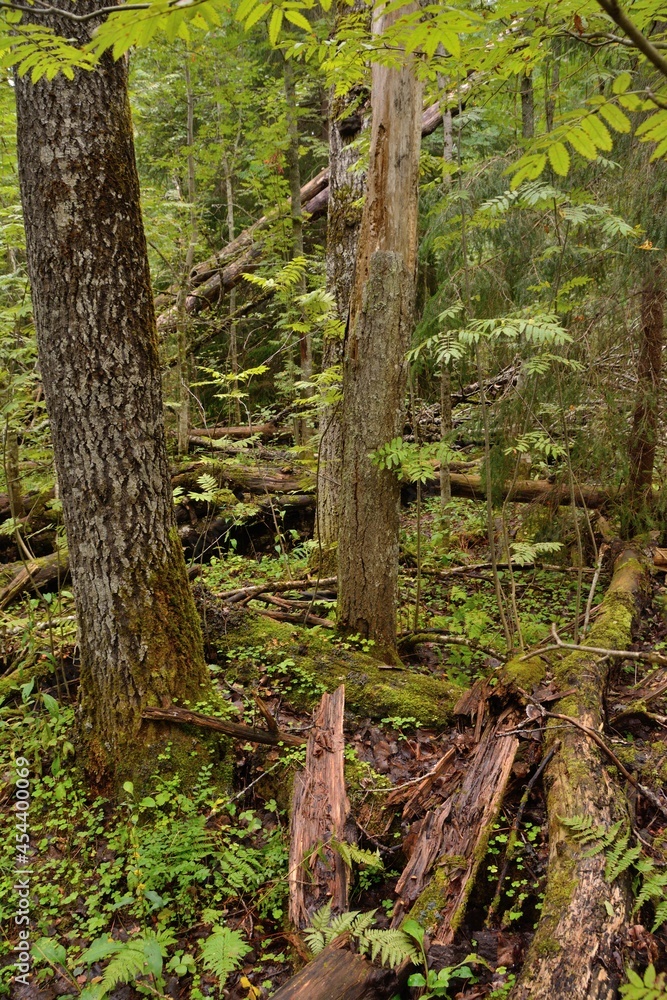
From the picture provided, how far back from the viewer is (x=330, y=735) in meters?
3.59

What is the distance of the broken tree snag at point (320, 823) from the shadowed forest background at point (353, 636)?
2 cm

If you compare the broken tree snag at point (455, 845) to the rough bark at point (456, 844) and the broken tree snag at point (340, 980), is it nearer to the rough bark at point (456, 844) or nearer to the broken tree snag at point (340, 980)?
the rough bark at point (456, 844)

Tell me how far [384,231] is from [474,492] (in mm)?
4758

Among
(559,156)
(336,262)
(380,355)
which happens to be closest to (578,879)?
(559,156)

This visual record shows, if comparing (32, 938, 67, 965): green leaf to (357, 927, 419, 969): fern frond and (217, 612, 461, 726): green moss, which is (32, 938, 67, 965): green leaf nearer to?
(357, 927, 419, 969): fern frond

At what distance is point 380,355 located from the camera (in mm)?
4426

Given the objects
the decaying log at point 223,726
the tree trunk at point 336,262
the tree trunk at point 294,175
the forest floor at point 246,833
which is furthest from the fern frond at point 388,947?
the tree trunk at point 294,175

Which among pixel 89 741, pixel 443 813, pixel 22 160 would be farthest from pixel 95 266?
pixel 443 813

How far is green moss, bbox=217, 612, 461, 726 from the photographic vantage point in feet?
13.9

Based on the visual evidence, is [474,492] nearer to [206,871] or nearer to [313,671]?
[313,671]

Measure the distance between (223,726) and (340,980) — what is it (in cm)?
179

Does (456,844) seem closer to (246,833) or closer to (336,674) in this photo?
(246,833)

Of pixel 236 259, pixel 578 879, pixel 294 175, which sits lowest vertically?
pixel 578 879

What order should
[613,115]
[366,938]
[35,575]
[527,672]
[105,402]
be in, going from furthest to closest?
1. [35,575]
2. [527,672]
3. [105,402]
4. [366,938]
5. [613,115]
